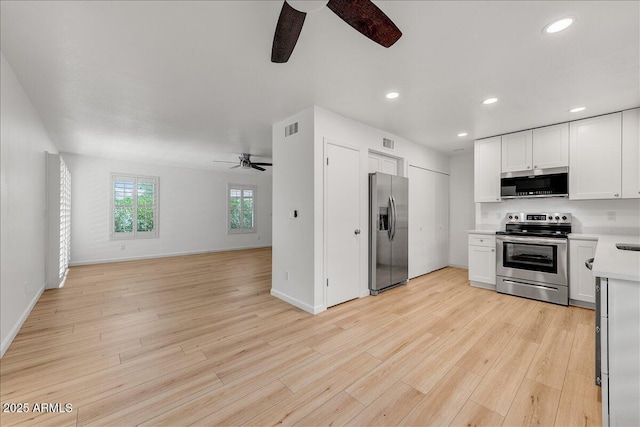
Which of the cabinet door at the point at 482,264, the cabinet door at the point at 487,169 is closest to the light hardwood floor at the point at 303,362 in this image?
the cabinet door at the point at 482,264

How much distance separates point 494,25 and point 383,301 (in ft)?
10.5

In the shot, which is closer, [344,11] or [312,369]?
[344,11]

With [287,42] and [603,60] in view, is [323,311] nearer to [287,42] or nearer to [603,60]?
[287,42]

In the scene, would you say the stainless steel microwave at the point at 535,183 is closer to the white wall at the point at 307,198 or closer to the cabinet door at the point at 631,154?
the cabinet door at the point at 631,154

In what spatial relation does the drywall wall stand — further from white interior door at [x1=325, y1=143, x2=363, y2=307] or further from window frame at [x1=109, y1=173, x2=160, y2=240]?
window frame at [x1=109, y1=173, x2=160, y2=240]

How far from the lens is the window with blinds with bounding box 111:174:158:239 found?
22.7 ft

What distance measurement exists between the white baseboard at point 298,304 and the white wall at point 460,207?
4.04m

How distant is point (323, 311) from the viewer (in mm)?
3369

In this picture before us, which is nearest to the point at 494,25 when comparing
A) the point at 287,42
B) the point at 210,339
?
the point at 287,42

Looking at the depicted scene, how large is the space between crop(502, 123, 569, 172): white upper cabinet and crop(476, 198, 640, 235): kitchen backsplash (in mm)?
646

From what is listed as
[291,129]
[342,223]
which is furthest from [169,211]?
[342,223]

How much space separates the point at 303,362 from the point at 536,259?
12.1 ft

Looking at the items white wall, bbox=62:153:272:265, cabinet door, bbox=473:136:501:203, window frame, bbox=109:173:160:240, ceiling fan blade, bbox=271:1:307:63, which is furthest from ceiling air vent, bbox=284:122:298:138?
window frame, bbox=109:173:160:240

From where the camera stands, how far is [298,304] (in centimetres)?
353
